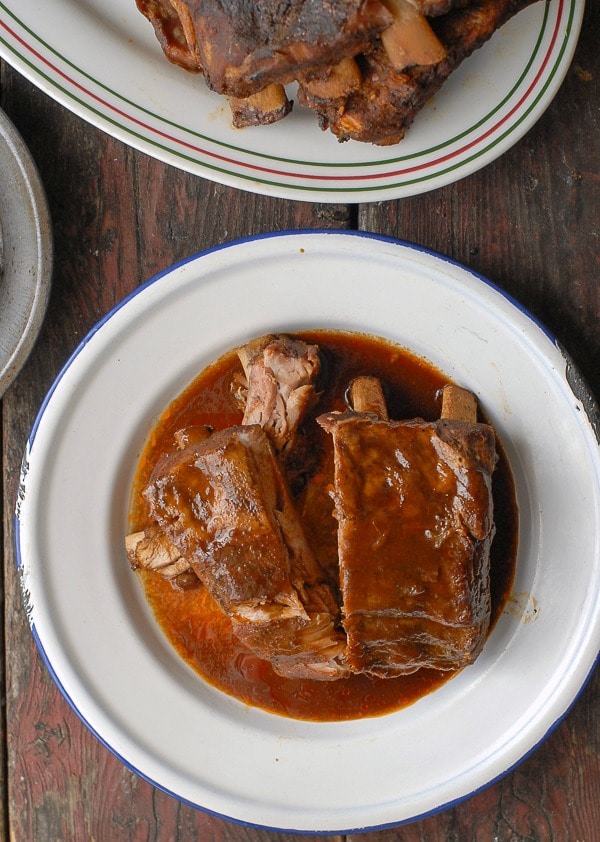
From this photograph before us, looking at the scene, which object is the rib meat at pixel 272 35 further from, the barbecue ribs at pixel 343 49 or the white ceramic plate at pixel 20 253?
the white ceramic plate at pixel 20 253

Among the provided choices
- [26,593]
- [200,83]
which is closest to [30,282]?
[200,83]

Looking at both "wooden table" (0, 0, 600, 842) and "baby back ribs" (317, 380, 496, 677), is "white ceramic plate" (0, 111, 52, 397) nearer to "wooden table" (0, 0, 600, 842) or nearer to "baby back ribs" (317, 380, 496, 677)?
"wooden table" (0, 0, 600, 842)

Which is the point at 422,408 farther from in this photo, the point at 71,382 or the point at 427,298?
the point at 71,382

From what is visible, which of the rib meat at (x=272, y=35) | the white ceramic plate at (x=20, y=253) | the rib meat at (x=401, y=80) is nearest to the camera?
the rib meat at (x=272, y=35)

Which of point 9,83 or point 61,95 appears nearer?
point 61,95

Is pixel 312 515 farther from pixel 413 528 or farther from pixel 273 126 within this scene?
pixel 273 126

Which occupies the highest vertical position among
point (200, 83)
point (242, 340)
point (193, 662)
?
point (200, 83)

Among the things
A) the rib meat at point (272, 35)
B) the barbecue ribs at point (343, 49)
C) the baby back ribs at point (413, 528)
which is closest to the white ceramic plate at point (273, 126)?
the barbecue ribs at point (343, 49)
